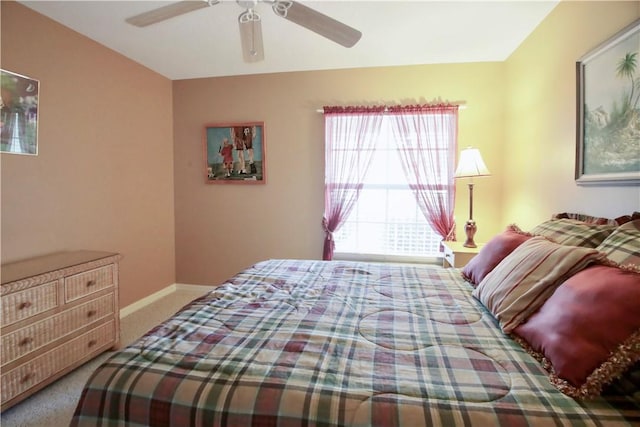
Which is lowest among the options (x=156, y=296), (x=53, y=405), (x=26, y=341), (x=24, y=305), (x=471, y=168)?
(x=53, y=405)

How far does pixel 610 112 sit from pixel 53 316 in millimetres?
3342

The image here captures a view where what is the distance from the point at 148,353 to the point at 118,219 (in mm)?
2312

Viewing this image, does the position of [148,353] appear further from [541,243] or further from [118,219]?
[118,219]

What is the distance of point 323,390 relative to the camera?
87 centimetres

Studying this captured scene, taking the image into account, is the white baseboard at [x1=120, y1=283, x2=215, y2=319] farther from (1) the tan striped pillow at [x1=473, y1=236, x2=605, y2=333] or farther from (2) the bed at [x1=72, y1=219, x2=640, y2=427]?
(1) the tan striped pillow at [x1=473, y1=236, x2=605, y2=333]

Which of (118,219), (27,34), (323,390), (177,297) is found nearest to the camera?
(323,390)

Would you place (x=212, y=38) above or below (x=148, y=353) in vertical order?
above

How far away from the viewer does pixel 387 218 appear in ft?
10.9

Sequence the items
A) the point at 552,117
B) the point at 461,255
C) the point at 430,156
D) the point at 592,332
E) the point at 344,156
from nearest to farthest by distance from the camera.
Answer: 1. the point at 592,332
2. the point at 552,117
3. the point at 461,255
4. the point at 430,156
5. the point at 344,156

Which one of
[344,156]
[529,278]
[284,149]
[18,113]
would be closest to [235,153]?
[284,149]

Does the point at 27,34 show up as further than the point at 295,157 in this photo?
No

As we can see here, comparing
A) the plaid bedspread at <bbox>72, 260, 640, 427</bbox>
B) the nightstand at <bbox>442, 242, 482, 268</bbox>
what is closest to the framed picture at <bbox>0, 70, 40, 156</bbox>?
the plaid bedspread at <bbox>72, 260, 640, 427</bbox>

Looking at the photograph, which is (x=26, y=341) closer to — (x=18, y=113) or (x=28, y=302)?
(x=28, y=302)

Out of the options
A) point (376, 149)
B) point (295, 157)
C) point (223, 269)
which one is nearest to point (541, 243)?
point (376, 149)
